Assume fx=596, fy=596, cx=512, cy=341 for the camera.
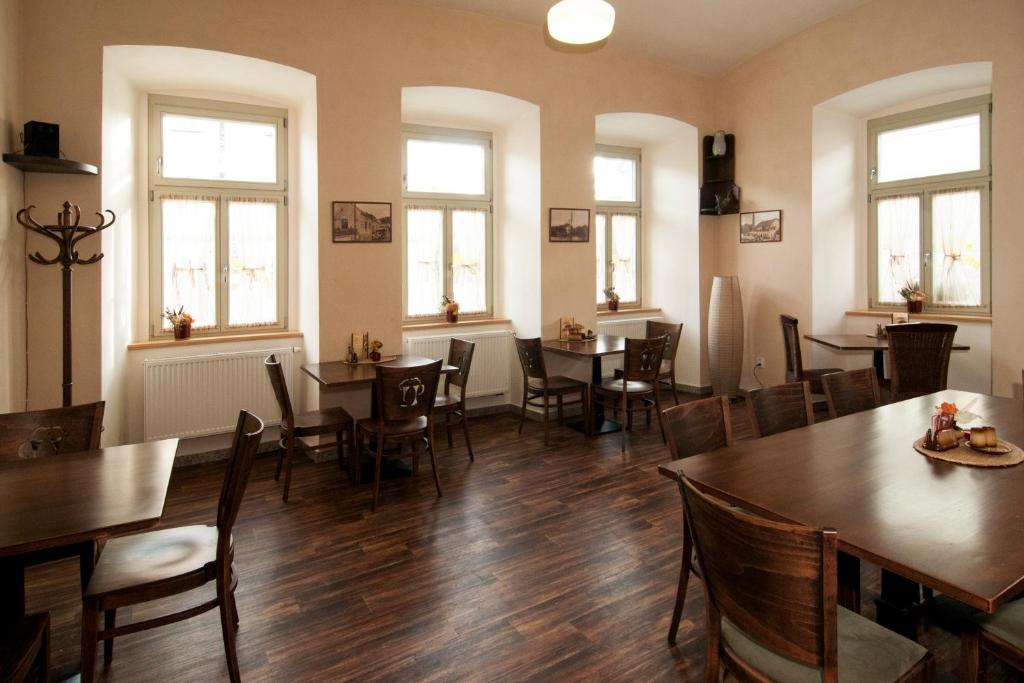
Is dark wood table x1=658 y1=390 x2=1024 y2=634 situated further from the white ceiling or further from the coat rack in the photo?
the white ceiling

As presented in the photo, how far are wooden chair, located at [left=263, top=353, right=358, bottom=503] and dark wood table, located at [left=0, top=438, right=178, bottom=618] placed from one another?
143 centimetres

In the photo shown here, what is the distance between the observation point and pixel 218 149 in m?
4.88

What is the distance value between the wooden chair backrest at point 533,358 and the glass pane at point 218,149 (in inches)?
101

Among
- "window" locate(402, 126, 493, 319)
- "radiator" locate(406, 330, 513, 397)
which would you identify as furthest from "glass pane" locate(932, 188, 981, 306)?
"window" locate(402, 126, 493, 319)

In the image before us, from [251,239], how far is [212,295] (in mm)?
565

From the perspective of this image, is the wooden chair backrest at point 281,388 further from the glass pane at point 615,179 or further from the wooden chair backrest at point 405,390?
the glass pane at point 615,179

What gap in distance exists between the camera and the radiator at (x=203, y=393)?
4352 millimetres

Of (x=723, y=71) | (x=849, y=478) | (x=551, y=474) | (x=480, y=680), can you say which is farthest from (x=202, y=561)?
(x=723, y=71)

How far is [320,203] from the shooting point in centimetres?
458

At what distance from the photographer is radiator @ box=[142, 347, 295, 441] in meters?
4.35

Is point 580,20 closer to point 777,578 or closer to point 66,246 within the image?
point 777,578

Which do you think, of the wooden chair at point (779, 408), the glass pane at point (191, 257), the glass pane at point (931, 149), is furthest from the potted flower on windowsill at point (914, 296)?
the glass pane at point (191, 257)

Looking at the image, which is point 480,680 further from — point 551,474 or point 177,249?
point 177,249

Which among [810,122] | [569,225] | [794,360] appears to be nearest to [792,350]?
[794,360]
